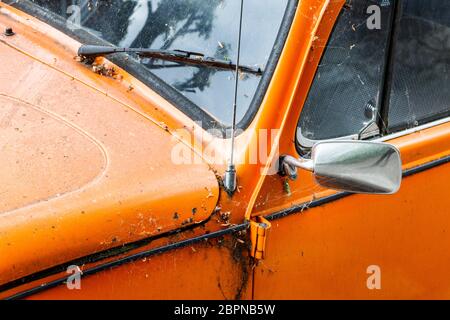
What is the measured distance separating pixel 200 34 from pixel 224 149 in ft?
1.71

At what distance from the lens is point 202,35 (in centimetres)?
271

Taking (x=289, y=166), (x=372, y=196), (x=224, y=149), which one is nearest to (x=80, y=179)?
(x=224, y=149)

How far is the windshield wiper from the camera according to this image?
2596mm

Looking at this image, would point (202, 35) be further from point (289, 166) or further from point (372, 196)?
point (372, 196)

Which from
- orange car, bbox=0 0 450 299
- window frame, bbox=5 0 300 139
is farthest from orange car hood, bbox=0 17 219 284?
window frame, bbox=5 0 300 139

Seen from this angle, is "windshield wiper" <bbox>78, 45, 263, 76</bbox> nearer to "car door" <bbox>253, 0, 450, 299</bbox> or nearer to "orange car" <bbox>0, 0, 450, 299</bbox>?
"orange car" <bbox>0, 0, 450, 299</bbox>

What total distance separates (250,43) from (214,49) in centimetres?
15

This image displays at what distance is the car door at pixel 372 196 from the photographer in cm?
252

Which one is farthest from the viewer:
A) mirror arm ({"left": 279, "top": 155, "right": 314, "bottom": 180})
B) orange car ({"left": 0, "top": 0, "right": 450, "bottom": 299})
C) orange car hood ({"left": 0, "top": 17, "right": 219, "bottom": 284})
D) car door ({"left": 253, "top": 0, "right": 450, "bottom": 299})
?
car door ({"left": 253, "top": 0, "right": 450, "bottom": 299})

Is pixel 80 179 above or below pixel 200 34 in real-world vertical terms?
below
